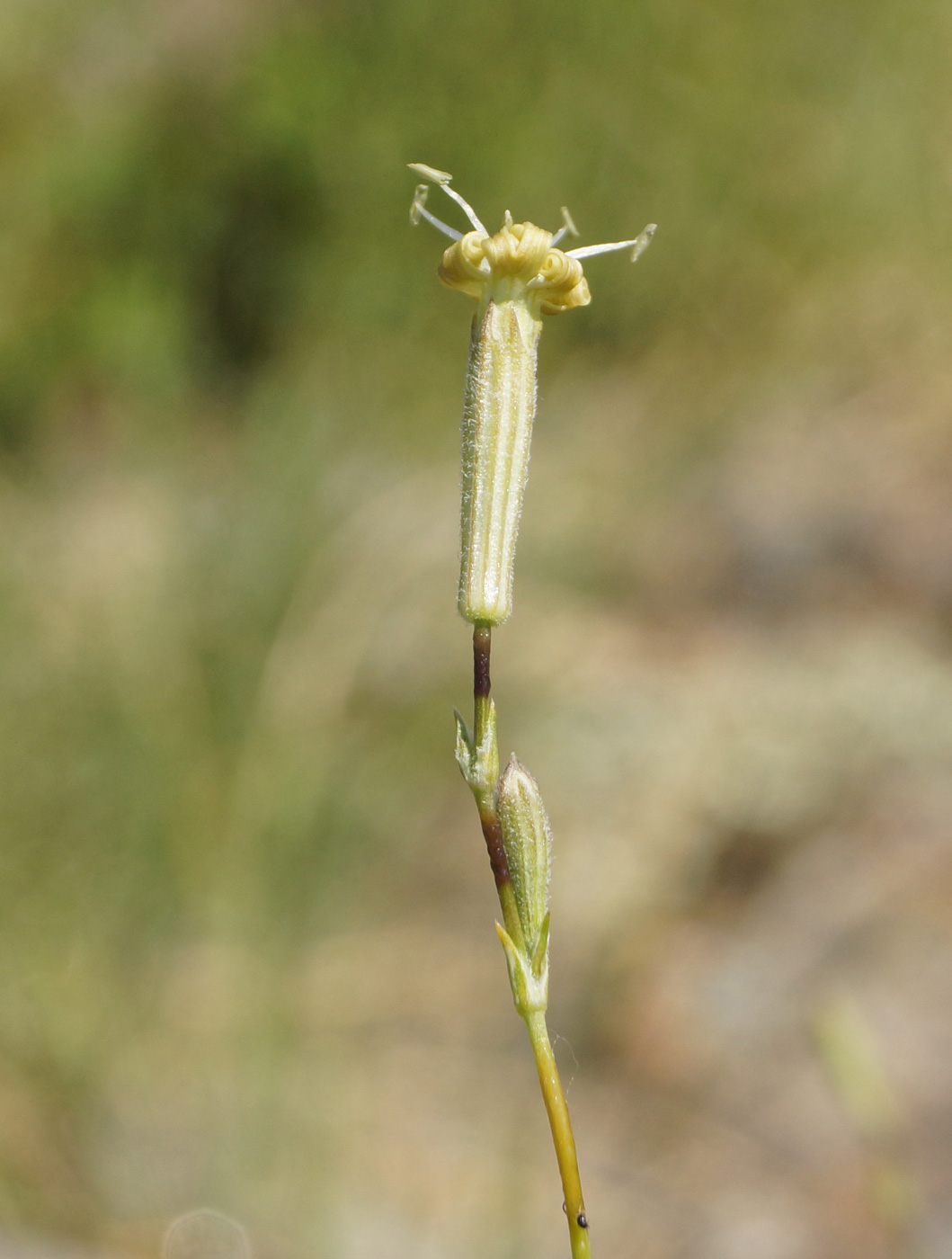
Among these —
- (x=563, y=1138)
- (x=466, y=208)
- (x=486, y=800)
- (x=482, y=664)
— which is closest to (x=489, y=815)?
(x=486, y=800)

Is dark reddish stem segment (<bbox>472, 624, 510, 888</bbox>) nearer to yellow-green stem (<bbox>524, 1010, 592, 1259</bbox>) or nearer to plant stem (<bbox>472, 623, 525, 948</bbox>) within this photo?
plant stem (<bbox>472, 623, 525, 948</bbox>)

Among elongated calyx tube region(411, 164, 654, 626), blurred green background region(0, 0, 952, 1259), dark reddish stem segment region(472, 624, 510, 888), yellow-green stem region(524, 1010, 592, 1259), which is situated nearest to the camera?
yellow-green stem region(524, 1010, 592, 1259)

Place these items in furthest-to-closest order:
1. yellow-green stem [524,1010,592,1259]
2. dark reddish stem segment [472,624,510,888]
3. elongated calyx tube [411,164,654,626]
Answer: elongated calyx tube [411,164,654,626]
dark reddish stem segment [472,624,510,888]
yellow-green stem [524,1010,592,1259]

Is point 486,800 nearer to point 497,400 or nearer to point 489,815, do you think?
point 489,815

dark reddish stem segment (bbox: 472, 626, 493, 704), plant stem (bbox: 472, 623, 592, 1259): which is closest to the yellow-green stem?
plant stem (bbox: 472, 623, 592, 1259)

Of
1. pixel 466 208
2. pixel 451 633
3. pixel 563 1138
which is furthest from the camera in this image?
pixel 451 633

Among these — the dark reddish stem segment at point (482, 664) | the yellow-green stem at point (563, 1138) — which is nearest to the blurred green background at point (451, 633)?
the yellow-green stem at point (563, 1138)
